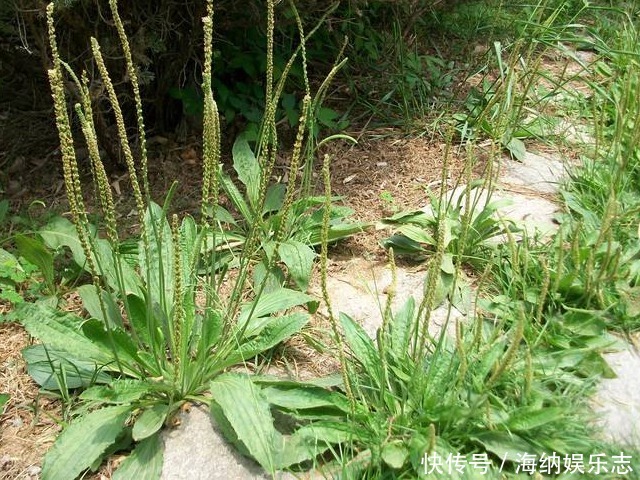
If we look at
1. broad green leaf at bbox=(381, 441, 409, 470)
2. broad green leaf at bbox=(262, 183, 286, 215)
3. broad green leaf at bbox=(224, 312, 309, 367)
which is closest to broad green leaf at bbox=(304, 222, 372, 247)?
broad green leaf at bbox=(262, 183, 286, 215)

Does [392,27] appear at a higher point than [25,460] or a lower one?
higher

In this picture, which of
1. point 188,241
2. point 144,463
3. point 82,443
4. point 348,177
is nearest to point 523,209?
point 348,177

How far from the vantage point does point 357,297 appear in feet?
8.32

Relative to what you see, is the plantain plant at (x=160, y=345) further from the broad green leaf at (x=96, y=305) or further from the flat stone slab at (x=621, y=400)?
the flat stone slab at (x=621, y=400)

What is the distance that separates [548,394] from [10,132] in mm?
2876

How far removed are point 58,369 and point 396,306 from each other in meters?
1.19

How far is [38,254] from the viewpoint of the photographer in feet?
7.95

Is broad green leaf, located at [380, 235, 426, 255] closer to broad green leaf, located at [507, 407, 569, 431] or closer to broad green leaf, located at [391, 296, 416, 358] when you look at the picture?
broad green leaf, located at [391, 296, 416, 358]

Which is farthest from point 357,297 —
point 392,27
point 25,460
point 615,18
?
point 615,18

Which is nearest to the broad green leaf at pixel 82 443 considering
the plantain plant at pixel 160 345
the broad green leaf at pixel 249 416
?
the plantain plant at pixel 160 345

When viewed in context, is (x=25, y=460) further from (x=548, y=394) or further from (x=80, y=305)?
(x=548, y=394)

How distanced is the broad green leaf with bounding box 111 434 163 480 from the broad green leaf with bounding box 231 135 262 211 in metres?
1.25

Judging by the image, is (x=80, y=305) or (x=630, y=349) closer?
(x=630, y=349)

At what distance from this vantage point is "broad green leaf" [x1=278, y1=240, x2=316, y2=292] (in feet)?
8.01
